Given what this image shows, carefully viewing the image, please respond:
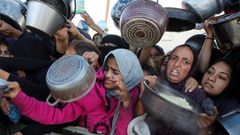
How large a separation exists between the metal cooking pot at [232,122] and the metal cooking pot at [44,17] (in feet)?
2.96

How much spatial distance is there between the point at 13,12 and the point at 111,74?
73 cm

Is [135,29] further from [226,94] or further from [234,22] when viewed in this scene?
[226,94]

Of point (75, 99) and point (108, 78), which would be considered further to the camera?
point (108, 78)

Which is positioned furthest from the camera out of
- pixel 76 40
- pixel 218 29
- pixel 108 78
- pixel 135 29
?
pixel 76 40

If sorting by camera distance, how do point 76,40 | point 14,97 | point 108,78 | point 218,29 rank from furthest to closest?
point 76,40
point 218,29
point 108,78
point 14,97

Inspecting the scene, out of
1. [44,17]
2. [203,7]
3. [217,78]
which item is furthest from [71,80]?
[203,7]

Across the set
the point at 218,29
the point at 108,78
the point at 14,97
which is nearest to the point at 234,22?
the point at 218,29

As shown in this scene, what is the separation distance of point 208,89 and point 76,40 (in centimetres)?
79

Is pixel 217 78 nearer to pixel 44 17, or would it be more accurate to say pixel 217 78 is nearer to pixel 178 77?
pixel 178 77

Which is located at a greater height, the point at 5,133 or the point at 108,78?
the point at 108,78

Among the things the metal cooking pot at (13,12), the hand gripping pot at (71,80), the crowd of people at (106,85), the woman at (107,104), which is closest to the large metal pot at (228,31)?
the crowd of people at (106,85)

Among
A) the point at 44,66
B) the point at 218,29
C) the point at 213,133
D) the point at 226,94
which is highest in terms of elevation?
the point at 218,29

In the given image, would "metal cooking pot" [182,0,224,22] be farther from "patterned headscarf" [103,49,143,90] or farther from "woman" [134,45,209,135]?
"patterned headscarf" [103,49,143,90]

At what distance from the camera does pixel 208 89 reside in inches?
71.5
